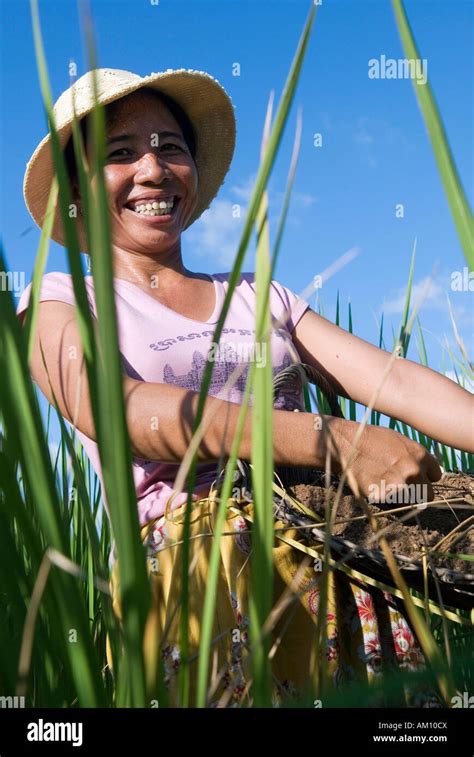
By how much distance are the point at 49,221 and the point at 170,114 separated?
1076 millimetres

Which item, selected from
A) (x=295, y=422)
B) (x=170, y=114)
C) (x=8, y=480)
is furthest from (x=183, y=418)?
(x=170, y=114)

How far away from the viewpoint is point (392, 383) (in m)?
1.17

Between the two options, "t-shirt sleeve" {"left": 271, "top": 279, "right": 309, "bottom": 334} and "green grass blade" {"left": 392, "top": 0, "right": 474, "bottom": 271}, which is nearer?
"green grass blade" {"left": 392, "top": 0, "right": 474, "bottom": 271}

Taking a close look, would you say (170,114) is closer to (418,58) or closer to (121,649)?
(418,58)

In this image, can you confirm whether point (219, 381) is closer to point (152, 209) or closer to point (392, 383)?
point (392, 383)

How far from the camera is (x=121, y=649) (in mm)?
408

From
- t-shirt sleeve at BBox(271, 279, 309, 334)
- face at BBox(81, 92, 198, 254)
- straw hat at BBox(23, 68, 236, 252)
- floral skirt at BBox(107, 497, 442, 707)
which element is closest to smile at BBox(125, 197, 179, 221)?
face at BBox(81, 92, 198, 254)

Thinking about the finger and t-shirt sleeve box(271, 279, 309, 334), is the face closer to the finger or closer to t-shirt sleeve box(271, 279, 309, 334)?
t-shirt sleeve box(271, 279, 309, 334)

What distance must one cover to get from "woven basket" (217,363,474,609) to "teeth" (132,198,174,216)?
1.72ft

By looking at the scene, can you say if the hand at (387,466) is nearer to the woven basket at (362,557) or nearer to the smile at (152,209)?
the woven basket at (362,557)

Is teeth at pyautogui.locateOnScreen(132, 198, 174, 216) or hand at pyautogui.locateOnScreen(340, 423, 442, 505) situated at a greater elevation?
teeth at pyautogui.locateOnScreen(132, 198, 174, 216)

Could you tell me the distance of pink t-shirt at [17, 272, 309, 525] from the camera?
3.61 ft

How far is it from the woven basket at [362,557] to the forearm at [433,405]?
0.21m

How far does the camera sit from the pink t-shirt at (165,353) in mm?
1102
